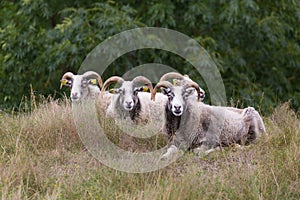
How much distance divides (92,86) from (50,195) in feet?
15.3

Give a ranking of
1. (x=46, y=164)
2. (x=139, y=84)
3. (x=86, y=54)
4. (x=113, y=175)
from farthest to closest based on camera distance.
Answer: (x=86, y=54), (x=139, y=84), (x=46, y=164), (x=113, y=175)

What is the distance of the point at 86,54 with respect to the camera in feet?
44.5

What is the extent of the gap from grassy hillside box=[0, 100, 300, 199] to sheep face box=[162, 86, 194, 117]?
2.46 ft

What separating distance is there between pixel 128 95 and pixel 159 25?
17.7 ft

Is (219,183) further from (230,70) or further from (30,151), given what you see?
(230,70)

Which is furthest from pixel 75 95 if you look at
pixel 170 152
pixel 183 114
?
pixel 170 152

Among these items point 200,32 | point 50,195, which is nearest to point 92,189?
point 50,195

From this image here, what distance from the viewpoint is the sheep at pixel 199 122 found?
8203mm

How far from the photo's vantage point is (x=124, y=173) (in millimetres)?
6441

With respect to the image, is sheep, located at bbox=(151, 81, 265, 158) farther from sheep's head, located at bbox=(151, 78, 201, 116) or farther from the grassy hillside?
the grassy hillside

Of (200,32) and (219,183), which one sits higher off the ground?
(200,32)

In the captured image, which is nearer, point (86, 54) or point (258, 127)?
point (258, 127)

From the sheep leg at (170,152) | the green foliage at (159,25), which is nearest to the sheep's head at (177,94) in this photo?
the sheep leg at (170,152)

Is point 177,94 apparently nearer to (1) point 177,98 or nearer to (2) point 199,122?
(1) point 177,98
